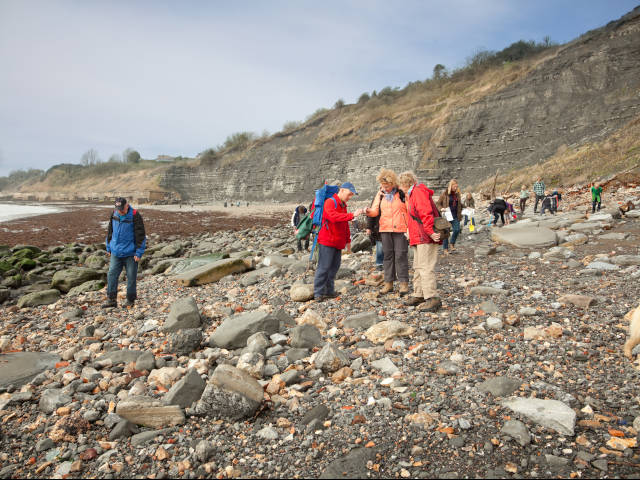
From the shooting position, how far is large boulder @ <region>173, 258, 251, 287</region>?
812 cm

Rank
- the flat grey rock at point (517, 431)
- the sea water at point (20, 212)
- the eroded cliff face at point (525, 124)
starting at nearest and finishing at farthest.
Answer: the flat grey rock at point (517, 431)
the eroded cliff face at point (525, 124)
the sea water at point (20, 212)

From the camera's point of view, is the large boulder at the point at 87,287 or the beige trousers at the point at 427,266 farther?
the large boulder at the point at 87,287

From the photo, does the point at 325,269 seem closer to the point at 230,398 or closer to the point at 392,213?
the point at 392,213

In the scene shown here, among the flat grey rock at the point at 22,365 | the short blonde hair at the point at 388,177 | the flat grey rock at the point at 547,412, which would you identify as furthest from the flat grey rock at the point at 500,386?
the flat grey rock at the point at 22,365

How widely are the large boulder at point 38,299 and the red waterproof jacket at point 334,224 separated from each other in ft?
21.9

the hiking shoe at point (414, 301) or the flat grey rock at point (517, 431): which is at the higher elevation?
the hiking shoe at point (414, 301)

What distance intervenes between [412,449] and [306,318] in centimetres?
258

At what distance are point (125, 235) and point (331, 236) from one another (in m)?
3.99

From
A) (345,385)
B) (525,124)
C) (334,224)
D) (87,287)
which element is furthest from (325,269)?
(525,124)

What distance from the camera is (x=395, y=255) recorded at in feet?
19.0

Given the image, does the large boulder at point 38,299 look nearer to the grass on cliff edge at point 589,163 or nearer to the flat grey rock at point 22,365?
the flat grey rock at point 22,365

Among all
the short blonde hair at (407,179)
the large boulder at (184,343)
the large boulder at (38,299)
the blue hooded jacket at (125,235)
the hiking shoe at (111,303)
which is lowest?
the large boulder at (38,299)

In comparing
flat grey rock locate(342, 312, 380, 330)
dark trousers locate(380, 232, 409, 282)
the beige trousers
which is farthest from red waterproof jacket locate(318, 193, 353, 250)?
flat grey rock locate(342, 312, 380, 330)

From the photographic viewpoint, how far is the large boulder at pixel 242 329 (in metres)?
4.57
